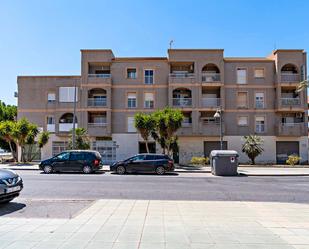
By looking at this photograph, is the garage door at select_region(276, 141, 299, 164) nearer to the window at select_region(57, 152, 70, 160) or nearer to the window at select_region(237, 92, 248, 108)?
the window at select_region(237, 92, 248, 108)

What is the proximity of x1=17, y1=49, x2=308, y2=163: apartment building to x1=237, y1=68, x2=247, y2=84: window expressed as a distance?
111 millimetres

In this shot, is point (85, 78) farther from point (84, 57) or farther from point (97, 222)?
point (97, 222)

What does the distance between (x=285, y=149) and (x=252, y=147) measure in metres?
5.96

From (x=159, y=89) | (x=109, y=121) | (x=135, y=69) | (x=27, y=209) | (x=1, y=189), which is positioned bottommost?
(x=27, y=209)

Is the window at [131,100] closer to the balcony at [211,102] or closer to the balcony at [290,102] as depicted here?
the balcony at [211,102]

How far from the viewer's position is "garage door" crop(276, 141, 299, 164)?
3450 centimetres

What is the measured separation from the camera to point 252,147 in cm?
3111

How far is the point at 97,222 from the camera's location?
679 centimetres

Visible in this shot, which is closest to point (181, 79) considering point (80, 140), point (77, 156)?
point (80, 140)

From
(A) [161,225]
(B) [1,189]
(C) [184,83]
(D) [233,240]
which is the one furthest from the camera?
(C) [184,83]

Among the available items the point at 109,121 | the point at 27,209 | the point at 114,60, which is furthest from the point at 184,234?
the point at 114,60

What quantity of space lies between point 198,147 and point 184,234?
1131 inches

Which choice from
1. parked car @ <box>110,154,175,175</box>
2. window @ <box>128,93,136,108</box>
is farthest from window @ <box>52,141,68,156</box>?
parked car @ <box>110,154,175,175</box>

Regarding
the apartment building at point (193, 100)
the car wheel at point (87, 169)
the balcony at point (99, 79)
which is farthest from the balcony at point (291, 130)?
the car wheel at point (87, 169)
